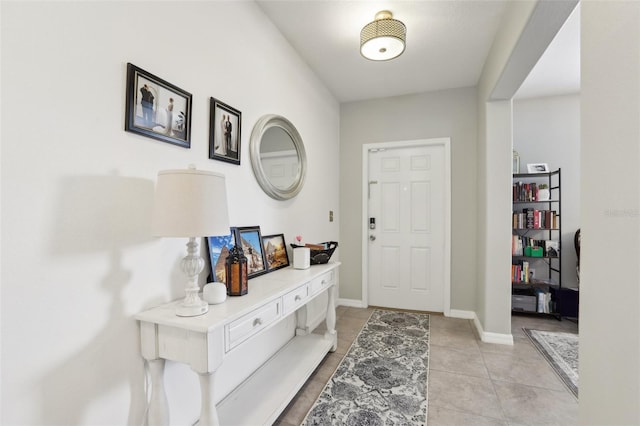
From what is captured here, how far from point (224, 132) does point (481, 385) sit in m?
2.37

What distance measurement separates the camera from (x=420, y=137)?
3500mm

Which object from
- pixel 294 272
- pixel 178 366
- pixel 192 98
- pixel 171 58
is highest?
pixel 171 58

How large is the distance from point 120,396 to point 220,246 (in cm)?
76

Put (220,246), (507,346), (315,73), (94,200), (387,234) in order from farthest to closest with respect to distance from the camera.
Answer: (387,234) → (315,73) → (507,346) → (220,246) → (94,200)

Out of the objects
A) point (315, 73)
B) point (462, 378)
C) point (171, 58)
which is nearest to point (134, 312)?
point (171, 58)

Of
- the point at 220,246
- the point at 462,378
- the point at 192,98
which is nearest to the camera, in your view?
the point at 192,98

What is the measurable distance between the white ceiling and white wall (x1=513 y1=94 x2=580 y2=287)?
0.19 meters

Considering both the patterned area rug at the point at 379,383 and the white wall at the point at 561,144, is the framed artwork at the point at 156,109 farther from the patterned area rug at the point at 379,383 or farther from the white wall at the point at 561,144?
the white wall at the point at 561,144

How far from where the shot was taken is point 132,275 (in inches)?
47.1

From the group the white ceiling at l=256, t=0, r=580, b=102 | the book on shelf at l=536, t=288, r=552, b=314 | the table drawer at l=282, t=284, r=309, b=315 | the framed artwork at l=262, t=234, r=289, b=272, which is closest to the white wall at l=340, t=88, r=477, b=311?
the white ceiling at l=256, t=0, r=580, b=102

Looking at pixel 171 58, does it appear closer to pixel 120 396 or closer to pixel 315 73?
pixel 120 396

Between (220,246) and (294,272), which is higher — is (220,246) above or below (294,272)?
above

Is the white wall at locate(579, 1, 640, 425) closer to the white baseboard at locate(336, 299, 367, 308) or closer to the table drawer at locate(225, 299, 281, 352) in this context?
the table drawer at locate(225, 299, 281, 352)

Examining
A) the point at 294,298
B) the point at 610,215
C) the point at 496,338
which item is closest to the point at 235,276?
the point at 294,298
